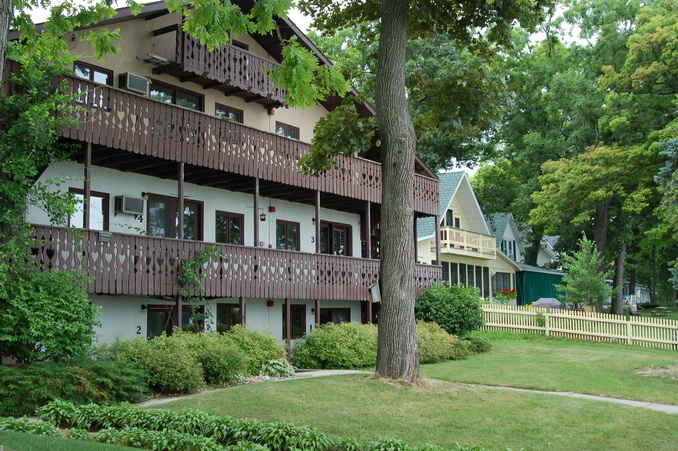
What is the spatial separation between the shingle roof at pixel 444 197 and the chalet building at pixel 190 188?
13001mm

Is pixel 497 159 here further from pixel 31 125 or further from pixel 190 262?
pixel 31 125

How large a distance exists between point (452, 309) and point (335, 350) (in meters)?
6.62

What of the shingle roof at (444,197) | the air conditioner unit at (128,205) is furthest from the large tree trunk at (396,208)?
the shingle roof at (444,197)

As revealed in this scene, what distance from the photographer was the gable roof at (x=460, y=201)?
39.6 m

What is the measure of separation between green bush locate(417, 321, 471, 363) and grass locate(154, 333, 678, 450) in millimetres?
3366

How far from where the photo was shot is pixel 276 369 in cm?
1795

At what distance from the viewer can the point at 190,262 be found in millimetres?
18125

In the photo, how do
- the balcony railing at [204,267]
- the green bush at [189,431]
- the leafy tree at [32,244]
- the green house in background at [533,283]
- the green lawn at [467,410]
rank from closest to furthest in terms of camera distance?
the green bush at [189,431], the green lawn at [467,410], the leafy tree at [32,244], the balcony railing at [204,267], the green house in background at [533,283]

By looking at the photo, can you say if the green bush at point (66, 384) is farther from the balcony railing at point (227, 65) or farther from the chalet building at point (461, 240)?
the chalet building at point (461, 240)

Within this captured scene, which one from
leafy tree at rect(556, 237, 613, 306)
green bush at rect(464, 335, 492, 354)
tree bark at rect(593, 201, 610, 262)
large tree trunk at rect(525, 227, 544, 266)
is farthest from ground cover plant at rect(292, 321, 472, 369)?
large tree trunk at rect(525, 227, 544, 266)

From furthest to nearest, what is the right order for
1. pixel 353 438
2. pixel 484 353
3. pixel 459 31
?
pixel 484 353 < pixel 459 31 < pixel 353 438

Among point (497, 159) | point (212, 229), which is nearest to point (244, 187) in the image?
point (212, 229)

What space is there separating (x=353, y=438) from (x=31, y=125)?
9443mm

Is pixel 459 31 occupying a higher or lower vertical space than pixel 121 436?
higher
